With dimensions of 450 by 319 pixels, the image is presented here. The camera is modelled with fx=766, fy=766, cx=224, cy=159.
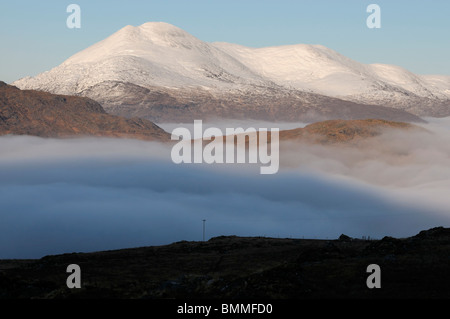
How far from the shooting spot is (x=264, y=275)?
77812 mm

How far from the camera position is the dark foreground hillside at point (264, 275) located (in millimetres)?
73938

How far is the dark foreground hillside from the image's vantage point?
73938 mm

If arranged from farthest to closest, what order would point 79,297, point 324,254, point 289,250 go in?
point 289,250 → point 324,254 → point 79,297
